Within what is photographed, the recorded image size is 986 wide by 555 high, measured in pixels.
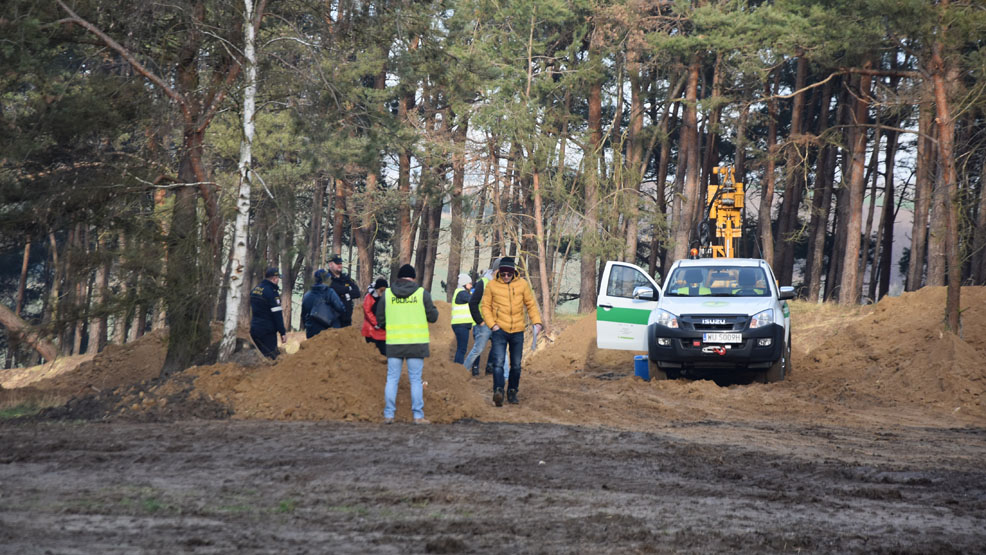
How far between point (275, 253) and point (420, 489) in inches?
378

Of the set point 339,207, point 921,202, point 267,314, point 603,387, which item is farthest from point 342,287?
point 339,207

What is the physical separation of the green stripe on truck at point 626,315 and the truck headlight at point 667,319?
7.54 ft

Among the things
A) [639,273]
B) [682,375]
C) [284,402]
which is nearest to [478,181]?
[639,273]

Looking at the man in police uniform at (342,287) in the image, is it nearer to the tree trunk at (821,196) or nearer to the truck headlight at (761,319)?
the truck headlight at (761,319)

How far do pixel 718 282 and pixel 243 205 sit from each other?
25.2ft

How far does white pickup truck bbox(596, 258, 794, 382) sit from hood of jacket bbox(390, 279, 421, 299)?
18.3 feet

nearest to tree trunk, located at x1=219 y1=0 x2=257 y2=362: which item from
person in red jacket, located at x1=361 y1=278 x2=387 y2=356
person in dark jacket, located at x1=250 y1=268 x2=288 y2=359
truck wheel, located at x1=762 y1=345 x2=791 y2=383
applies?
person in dark jacket, located at x1=250 y1=268 x2=288 y2=359

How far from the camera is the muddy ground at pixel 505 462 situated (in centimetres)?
577

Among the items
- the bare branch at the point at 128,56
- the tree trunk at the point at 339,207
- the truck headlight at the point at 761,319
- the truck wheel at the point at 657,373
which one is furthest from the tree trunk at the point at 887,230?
the bare branch at the point at 128,56

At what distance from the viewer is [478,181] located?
100 ft

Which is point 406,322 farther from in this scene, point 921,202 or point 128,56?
point 921,202

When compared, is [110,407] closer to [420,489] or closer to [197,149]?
[197,149]

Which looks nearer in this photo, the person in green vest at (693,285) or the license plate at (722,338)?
the license plate at (722,338)

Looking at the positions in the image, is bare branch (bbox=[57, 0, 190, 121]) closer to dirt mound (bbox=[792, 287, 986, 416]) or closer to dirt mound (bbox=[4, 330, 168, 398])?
dirt mound (bbox=[4, 330, 168, 398])
